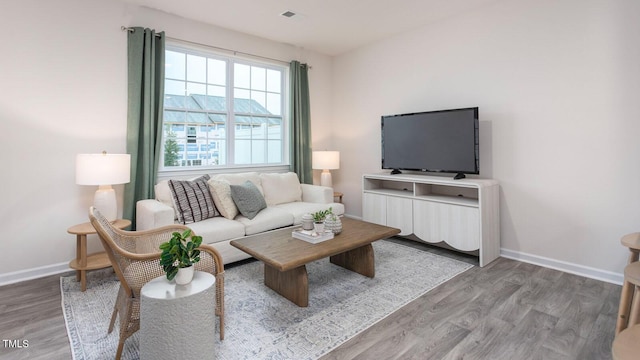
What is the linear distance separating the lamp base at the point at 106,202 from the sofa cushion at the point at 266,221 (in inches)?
44.7

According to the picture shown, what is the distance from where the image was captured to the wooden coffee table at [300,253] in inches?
88.7

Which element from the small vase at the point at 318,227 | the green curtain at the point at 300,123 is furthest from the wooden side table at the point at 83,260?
the green curtain at the point at 300,123

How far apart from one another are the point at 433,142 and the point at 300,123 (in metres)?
1.98

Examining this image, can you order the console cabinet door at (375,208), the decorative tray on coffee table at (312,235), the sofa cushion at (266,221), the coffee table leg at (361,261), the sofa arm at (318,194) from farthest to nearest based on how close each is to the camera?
the sofa arm at (318,194) < the console cabinet door at (375,208) < the sofa cushion at (266,221) < the coffee table leg at (361,261) < the decorative tray on coffee table at (312,235)

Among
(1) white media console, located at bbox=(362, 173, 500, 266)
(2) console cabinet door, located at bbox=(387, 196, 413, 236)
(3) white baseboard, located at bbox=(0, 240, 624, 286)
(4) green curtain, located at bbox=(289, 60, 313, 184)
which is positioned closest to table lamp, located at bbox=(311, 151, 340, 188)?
(4) green curtain, located at bbox=(289, 60, 313, 184)

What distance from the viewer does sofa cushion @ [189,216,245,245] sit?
2936 millimetres

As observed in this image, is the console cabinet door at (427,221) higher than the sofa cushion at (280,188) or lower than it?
lower

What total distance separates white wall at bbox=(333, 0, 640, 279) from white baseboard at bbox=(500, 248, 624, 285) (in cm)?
2

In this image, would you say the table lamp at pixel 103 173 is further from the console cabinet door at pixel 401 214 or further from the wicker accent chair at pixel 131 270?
the console cabinet door at pixel 401 214

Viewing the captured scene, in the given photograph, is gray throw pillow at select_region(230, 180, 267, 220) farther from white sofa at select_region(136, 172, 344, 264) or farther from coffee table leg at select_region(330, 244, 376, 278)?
coffee table leg at select_region(330, 244, 376, 278)

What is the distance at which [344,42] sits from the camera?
462 cm

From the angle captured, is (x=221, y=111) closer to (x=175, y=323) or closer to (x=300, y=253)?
(x=300, y=253)

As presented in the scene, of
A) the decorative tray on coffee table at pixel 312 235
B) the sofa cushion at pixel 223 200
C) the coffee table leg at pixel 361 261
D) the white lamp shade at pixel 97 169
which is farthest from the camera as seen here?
the sofa cushion at pixel 223 200

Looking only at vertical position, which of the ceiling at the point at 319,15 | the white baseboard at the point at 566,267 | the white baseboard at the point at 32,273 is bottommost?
the white baseboard at the point at 32,273
